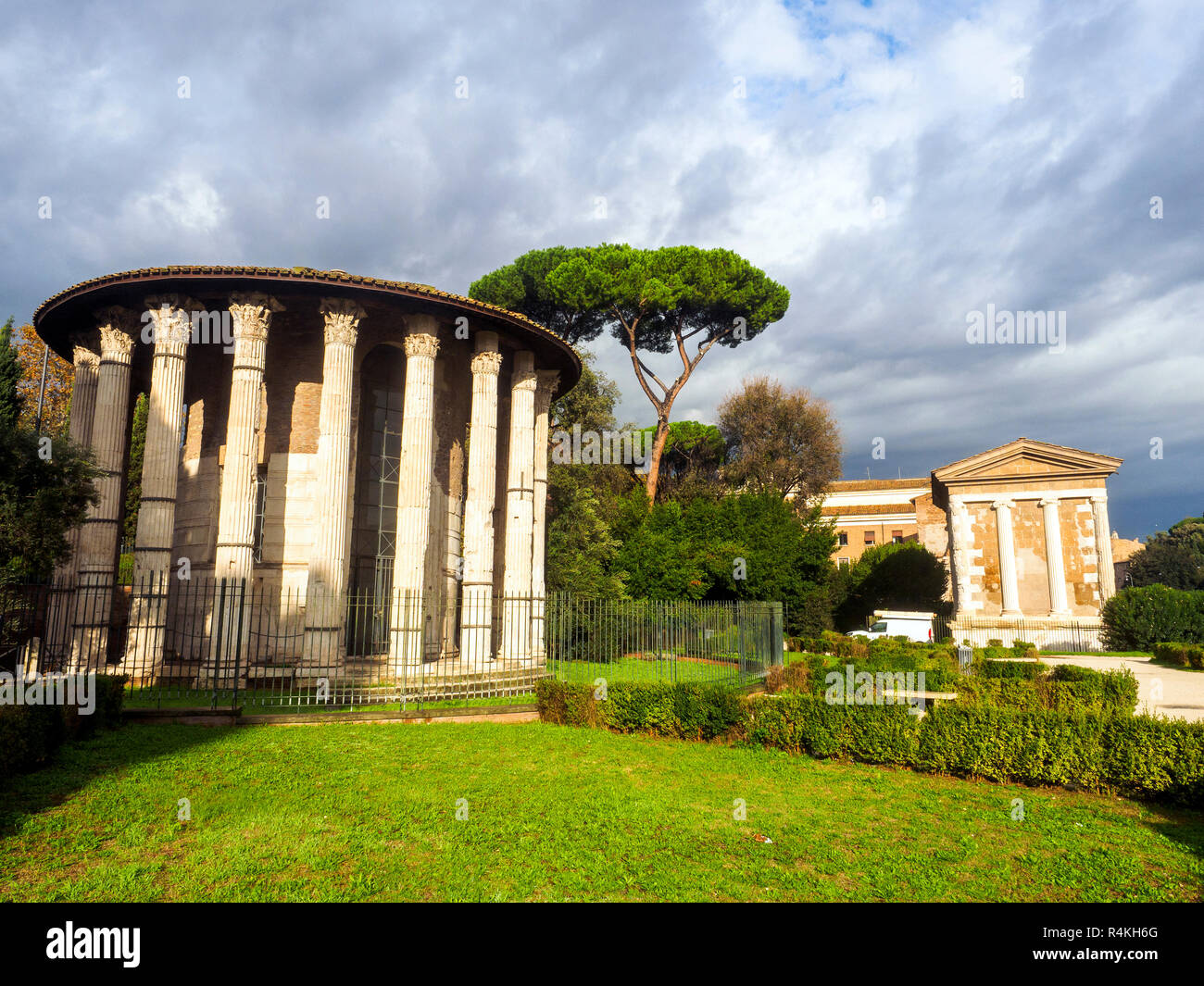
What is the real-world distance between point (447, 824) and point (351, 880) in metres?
1.36

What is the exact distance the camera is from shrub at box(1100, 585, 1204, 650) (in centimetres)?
2706

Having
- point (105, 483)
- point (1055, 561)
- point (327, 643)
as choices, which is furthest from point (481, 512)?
point (1055, 561)

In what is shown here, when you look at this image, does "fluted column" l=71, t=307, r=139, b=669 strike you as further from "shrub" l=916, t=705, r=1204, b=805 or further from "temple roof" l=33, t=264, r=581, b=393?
"shrub" l=916, t=705, r=1204, b=805

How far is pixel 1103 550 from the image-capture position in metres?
29.8

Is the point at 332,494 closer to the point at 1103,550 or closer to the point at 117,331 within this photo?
the point at 117,331

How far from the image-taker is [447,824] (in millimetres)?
6082

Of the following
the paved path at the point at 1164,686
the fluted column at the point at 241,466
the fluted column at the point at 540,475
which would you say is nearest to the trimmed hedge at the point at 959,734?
the paved path at the point at 1164,686

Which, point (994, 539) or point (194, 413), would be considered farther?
point (994, 539)

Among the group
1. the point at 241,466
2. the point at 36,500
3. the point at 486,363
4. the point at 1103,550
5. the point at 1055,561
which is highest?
the point at 486,363

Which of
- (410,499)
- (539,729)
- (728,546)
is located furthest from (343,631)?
(728,546)

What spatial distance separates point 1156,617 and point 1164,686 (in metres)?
13.3

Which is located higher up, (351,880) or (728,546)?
(728,546)

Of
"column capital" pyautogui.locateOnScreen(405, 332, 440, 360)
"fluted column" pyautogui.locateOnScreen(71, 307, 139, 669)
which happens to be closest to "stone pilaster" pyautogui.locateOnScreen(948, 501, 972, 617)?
"column capital" pyautogui.locateOnScreen(405, 332, 440, 360)
